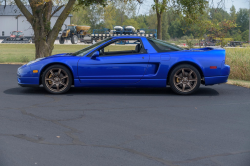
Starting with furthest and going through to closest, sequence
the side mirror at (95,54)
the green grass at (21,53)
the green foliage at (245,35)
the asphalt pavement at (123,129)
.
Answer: the green foliage at (245,35), the green grass at (21,53), the side mirror at (95,54), the asphalt pavement at (123,129)

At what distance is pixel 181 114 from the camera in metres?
6.50

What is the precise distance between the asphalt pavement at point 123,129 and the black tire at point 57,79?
21 centimetres

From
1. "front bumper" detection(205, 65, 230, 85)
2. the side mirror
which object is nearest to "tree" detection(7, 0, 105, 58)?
the side mirror

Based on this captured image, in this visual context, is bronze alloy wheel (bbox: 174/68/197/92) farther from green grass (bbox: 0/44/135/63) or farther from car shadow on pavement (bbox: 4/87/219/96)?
green grass (bbox: 0/44/135/63)

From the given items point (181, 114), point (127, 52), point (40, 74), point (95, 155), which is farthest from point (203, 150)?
point (40, 74)

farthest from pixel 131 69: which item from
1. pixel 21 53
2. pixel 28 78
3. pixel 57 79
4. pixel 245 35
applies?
pixel 245 35

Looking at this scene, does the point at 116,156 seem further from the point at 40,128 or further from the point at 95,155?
the point at 40,128

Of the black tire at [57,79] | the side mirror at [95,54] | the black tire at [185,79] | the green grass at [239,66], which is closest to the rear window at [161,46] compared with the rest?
the black tire at [185,79]

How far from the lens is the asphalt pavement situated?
405 centimetres

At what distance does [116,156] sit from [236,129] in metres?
2.22

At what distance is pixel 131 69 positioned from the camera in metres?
8.42

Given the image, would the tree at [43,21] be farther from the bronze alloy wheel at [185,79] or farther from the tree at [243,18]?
the tree at [243,18]

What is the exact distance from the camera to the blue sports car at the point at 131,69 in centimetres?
842

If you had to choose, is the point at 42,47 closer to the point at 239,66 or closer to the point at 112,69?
the point at 239,66
